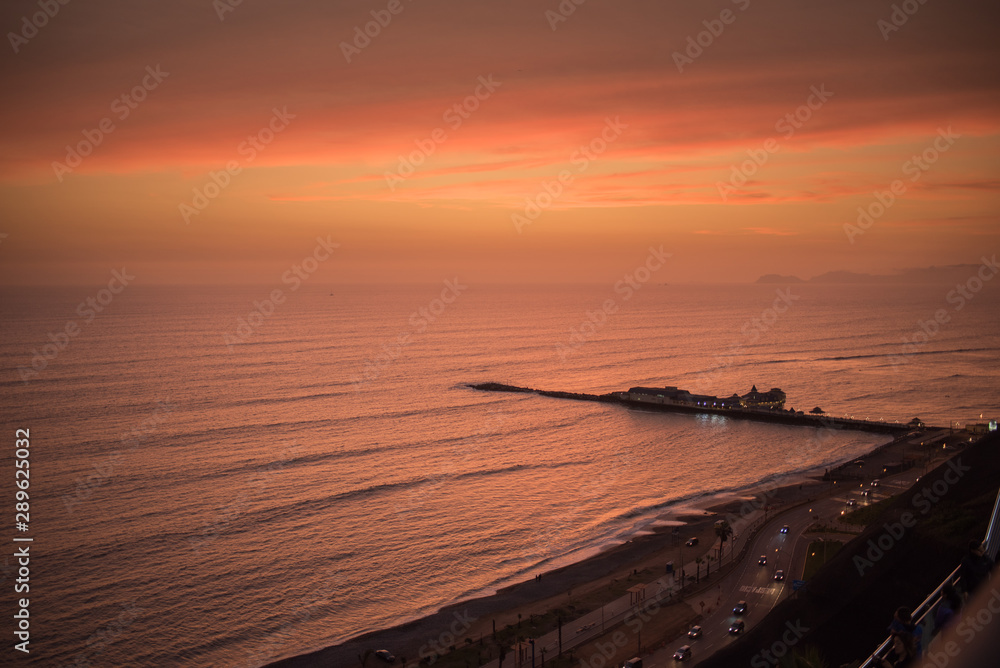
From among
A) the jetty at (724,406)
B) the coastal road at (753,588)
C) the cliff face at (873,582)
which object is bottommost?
the coastal road at (753,588)

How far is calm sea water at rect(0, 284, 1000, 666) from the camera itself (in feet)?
104

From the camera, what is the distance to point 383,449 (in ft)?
194

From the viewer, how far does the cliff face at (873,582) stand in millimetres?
21906

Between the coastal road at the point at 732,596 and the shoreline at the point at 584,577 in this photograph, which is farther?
the shoreline at the point at 584,577

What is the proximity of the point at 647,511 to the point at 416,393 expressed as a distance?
45.4 metres

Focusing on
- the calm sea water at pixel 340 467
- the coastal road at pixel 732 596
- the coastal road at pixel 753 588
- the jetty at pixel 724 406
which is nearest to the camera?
the coastal road at pixel 753 588

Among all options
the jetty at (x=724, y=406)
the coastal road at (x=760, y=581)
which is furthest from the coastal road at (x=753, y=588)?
the jetty at (x=724, y=406)

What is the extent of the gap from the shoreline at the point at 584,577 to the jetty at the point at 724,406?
17.5m

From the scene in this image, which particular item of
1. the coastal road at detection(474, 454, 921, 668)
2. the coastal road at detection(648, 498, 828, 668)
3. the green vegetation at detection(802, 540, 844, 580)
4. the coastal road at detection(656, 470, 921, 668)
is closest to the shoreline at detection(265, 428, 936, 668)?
the coastal road at detection(474, 454, 921, 668)

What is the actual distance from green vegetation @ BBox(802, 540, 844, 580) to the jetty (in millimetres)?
36807

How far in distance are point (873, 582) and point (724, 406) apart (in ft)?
186

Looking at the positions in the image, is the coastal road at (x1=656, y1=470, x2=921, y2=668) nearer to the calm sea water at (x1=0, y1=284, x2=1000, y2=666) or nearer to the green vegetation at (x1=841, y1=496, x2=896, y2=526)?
the green vegetation at (x1=841, y1=496, x2=896, y2=526)

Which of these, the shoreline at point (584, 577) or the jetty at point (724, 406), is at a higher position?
the jetty at point (724, 406)

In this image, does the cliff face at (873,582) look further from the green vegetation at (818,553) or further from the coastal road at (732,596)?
the green vegetation at (818,553)
